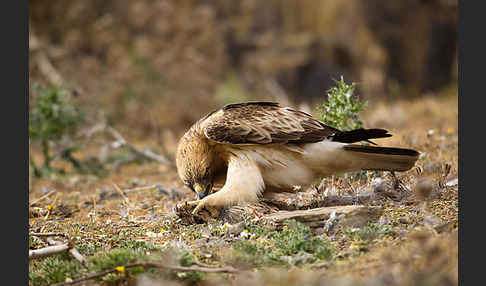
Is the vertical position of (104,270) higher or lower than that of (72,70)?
lower

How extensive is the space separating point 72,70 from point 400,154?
11.1m

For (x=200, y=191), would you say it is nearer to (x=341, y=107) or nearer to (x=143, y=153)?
(x=341, y=107)

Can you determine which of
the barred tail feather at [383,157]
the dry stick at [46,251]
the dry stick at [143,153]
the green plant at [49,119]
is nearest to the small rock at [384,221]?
the barred tail feather at [383,157]

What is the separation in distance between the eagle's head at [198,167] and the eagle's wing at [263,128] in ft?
0.70

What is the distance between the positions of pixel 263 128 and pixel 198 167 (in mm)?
806

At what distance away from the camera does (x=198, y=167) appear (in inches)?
199

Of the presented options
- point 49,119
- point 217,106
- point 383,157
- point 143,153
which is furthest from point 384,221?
point 217,106

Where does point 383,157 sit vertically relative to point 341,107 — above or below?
below

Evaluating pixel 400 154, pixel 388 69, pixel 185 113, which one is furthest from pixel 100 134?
pixel 388 69

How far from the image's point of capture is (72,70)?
13477 mm

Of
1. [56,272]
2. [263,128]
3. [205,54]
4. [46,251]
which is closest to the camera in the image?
[56,272]

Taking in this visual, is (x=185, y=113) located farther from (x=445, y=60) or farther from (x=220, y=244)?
(x=220, y=244)

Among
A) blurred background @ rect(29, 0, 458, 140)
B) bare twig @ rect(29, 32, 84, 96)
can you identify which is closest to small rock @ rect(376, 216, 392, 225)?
blurred background @ rect(29, 0, 458, 140)

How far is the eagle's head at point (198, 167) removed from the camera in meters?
5.05
